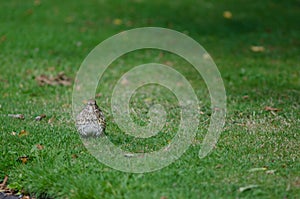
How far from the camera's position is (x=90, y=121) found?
5496 millimetres

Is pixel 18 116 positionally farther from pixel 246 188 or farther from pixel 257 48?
pixel 257 48

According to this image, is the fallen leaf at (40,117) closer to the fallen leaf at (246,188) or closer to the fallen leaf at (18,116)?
the fallen leaf at (18,116)

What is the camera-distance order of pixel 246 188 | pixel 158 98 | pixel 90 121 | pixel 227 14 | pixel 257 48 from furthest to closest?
pixel 227 14 → pixel 257 48 → pixel 158 98 → pixel 90 121 → pixel 246 188

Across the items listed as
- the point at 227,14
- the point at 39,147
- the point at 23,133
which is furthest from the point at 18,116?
the point at 227,14

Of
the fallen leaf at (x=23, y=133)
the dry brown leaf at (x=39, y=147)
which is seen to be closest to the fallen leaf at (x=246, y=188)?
the dry brown leaf at (x=39, y=147)

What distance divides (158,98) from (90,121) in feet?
8.03

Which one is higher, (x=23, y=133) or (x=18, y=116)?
(x=23, y=133)

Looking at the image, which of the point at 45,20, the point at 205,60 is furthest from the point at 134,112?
the point at 45,20

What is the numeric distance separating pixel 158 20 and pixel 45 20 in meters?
2.67

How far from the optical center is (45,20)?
12992mm

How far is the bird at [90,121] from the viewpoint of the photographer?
5492 millimetres

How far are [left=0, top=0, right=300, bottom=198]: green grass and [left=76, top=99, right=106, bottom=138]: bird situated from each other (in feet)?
0.60

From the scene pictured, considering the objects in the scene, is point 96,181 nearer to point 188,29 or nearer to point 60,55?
point 60,55

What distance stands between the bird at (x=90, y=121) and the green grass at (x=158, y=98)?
0.60 ft
